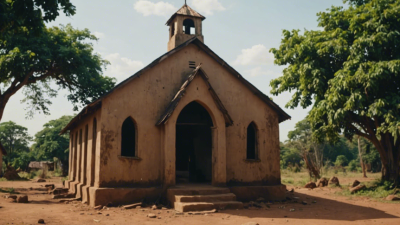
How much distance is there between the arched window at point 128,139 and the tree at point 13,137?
45827 mm

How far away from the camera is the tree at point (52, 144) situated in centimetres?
4475

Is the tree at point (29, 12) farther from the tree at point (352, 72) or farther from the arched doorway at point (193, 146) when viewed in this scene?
the tree at point (352, 72)

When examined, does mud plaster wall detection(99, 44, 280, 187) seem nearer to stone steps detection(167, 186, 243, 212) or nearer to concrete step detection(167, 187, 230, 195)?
concrete step detection(167, 187, 230, 195)

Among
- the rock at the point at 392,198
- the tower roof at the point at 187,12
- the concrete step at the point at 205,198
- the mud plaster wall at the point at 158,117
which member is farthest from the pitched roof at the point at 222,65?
the rock at the point at 392,198

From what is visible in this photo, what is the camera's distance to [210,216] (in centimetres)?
1142

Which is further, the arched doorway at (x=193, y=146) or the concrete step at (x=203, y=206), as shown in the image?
the arched doorway at (x=193, y=146)

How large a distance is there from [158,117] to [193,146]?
4026mm

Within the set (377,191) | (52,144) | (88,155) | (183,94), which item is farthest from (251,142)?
(52,144)

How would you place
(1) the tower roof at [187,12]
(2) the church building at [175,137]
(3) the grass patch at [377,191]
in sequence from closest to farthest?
(2) the church building at [175,137], (3) the grass patch at [377,191], (1) the tower roof at [187,12]

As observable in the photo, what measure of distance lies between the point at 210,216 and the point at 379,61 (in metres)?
10.6

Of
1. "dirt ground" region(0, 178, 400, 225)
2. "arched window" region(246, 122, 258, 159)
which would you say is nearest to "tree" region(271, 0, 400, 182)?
"arched window" region(246, 122, 258, 159)

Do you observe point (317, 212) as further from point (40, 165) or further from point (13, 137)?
point (13, 137)

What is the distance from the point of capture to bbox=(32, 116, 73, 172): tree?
44.8 m

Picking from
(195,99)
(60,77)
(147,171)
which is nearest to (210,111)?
(195,99)
